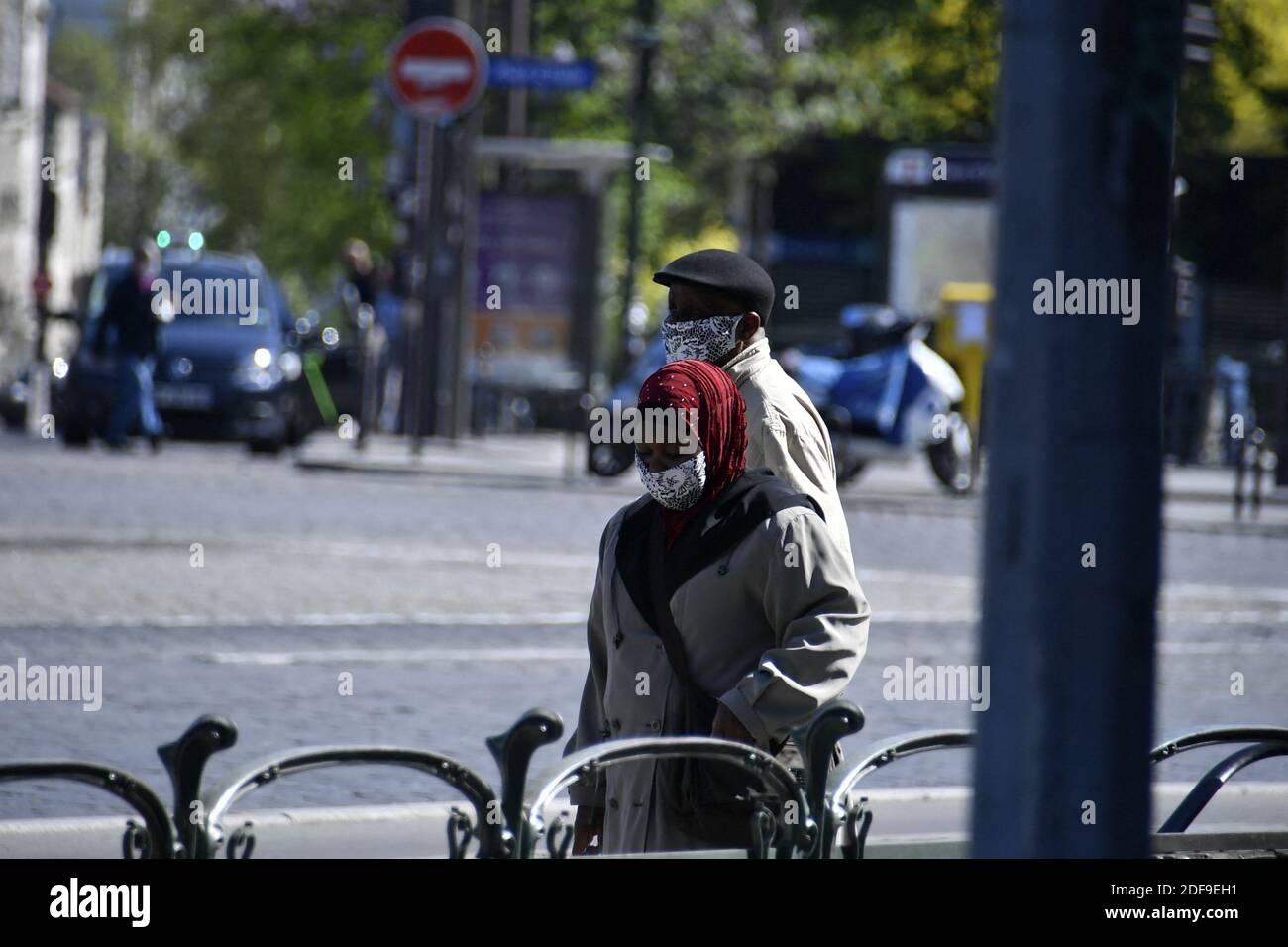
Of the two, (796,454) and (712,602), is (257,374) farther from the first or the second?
(712,602)

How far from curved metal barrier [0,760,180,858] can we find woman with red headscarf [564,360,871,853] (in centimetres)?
76

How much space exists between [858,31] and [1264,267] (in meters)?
7.44

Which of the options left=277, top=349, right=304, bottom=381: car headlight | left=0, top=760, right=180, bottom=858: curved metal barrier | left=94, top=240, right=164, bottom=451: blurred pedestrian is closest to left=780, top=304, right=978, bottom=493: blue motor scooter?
left=277, top=349, right=304, bottom=381: car headlight

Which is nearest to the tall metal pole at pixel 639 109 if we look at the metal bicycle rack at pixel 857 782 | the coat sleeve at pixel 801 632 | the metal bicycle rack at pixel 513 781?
the coat sleeve at pixel 801 632

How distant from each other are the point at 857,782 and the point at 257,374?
1850 centimetres

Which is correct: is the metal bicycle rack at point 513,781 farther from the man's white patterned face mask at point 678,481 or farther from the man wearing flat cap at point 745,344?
the man wearing flat cap at point 745,344

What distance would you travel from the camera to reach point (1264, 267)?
1422 inches

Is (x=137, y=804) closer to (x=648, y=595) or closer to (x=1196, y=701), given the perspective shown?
(x=648, y=595)

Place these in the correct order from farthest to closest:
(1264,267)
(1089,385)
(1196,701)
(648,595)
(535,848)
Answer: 1. (1264,267)
2. (1196,701)
3. (648,595)
4. (535,848)
5. (1089,385)

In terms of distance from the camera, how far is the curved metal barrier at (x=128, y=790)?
3109mm

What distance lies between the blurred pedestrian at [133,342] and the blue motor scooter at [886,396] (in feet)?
18.4

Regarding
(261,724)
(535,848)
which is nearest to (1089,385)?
(535,848)
